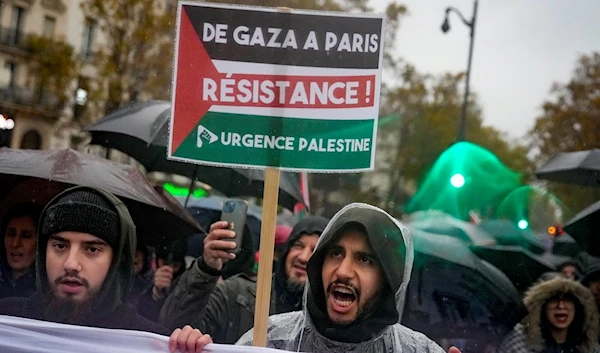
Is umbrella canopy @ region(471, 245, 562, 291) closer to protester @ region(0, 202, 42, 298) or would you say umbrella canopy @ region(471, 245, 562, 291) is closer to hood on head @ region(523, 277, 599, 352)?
hood on head @ region(523, 277, 599, 352)

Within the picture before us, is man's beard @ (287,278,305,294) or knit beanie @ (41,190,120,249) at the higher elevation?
knit beanie @ (41,190,120,249)

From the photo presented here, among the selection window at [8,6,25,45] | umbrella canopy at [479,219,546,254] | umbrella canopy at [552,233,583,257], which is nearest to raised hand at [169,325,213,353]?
umbrella canopy at [552,233,583,257]

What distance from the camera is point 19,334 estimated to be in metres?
3.21

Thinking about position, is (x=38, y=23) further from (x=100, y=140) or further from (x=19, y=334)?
(x=19, y=334)

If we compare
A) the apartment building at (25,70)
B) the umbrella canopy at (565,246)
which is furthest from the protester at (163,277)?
the apartment building at (25,70)

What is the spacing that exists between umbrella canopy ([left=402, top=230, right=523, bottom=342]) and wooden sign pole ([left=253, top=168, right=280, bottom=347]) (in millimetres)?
2233

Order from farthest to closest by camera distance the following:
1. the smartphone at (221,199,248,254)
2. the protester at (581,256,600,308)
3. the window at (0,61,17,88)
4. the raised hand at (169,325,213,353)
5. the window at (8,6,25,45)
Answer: the window at (0,61,17,88) → the window at (8,6,25,45) → the protester at (581,256,600,308) → the smartphone at (221,199,248,254) → the raised hand at (169,325,213,353)

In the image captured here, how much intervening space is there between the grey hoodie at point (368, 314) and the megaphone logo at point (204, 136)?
47 cm

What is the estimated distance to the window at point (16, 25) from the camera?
37.1 ft

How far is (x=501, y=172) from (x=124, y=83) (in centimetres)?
487

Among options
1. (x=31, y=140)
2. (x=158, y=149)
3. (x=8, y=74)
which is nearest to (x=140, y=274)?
(x=158, y=149)

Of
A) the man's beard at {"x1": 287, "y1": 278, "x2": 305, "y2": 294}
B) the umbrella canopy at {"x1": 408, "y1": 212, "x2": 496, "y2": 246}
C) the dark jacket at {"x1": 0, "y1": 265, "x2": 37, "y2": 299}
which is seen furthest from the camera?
the umbrella canopy at {"x1": 408, "y1": 212, "x2": 496, "y2": 246}

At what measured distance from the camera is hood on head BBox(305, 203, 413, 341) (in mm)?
3260

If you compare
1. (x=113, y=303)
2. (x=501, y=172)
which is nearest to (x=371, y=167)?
(x=113, y=303)
